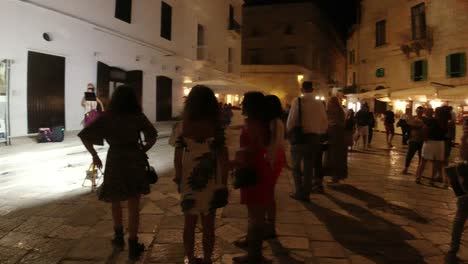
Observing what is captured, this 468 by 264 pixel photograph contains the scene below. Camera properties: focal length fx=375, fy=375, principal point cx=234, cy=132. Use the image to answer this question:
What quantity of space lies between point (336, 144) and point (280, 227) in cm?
287

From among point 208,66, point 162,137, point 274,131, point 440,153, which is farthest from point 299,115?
point 208,66

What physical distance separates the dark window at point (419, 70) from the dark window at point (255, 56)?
17620mm

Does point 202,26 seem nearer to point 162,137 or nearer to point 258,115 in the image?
point 162,137

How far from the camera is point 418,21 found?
22.9 m

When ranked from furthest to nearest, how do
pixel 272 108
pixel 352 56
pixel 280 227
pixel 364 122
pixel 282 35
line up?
pixel 282 35 < pixel 352 56 < pixel 364 122 < pixel 280 227 < pixel 272 108

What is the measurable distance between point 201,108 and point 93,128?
1175mm

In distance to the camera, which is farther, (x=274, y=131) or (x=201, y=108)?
(x=274, y=131)

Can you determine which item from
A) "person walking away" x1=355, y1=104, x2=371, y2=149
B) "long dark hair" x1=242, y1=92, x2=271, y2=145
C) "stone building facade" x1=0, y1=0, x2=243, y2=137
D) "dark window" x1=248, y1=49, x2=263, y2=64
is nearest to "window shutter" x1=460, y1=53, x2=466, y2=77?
"person walking away" x1=355, y1=104, x2=371, y2=149

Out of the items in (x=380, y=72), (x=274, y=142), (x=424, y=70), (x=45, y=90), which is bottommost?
(x=274, y=142)

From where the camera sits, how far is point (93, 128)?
3.57 metres

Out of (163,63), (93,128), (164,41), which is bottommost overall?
(93,128)

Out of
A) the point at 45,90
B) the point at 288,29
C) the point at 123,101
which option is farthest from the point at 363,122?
the point at 288,29

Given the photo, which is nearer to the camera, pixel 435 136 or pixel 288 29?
pixel 435 136

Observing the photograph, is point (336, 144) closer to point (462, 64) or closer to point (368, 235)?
point (368, 235)
